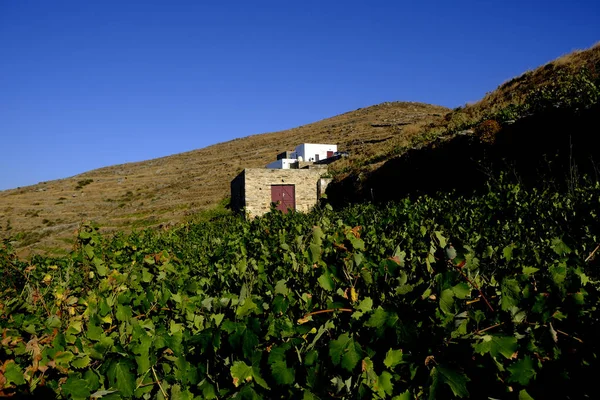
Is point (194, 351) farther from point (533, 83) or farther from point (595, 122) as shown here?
point (533, 83)

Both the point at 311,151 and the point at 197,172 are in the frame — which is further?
the point at 197,172

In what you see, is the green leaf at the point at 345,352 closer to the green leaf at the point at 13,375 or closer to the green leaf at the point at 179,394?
the green leaf at the point at 179,394

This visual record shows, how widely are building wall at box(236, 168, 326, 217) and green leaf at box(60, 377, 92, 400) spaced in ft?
70.7

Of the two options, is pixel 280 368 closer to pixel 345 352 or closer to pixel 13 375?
pixel 345 352

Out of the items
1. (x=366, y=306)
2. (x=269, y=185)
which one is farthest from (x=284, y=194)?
(x=366, y=306)

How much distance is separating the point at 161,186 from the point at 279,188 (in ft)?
144

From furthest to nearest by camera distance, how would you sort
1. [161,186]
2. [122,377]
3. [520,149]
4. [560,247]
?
1. [161,186]
2. [520,149]
3. [560,247]
4. [122,377]

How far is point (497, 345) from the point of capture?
118 centimetres

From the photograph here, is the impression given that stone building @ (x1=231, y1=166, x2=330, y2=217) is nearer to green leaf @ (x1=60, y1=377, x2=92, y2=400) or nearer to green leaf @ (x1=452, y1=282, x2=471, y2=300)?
green leaf @ (x1=60, y1=377, x2=92, y2=400)

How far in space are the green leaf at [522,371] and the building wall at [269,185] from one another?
71.5ft

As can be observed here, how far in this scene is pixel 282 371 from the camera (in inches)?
49.1

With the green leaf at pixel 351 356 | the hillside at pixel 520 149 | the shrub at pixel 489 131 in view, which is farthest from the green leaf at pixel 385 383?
the shrub at pixel 489 131

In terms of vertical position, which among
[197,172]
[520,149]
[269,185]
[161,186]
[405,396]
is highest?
[197,172]

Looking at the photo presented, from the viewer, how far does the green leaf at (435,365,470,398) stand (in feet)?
3.48
